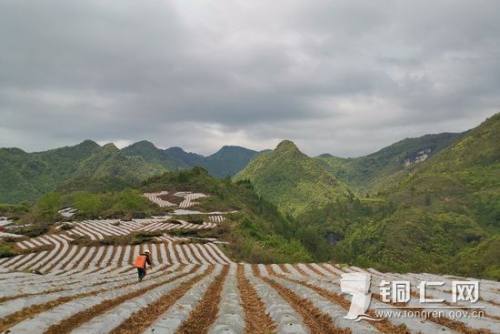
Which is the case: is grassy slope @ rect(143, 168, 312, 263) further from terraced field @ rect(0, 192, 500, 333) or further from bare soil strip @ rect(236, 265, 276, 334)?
terraced field @ rect(0, 192, 500, 333)

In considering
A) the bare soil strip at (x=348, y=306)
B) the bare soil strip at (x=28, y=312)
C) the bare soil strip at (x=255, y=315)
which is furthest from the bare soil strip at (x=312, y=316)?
the bare soil strip at (x=28, y=312)

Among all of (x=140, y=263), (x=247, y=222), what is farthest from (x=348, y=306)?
(x=247, y=222)

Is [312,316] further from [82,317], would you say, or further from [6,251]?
[6,251]

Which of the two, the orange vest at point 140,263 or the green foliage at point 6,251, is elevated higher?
the orange vest at point 140,263

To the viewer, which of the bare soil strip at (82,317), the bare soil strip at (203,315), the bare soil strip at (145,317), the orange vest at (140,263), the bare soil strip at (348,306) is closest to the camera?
the bare soil strip at (82,317)

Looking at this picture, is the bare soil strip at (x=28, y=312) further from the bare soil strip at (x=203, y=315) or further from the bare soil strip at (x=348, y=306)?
the bare soil strip at (x=348, y=306)

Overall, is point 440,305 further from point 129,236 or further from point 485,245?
point 485,245

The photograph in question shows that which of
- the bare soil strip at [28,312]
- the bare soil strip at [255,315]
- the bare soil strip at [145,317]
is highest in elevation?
the bare soil strip at [28,312]

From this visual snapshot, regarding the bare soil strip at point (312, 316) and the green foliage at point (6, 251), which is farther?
the green foliage at point (6, 251)
